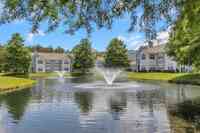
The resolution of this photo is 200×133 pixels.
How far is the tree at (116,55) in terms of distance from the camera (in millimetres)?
113000

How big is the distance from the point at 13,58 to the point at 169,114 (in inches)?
2788

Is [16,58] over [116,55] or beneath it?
beneath

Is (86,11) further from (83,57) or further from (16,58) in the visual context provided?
(83,57)

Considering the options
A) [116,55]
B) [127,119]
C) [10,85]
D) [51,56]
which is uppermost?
[51,56]

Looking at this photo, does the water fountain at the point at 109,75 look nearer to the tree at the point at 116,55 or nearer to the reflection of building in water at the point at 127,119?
the tree at the point at 116,55

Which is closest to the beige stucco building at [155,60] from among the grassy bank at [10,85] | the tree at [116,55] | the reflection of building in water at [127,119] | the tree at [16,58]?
the tree at [116,55]

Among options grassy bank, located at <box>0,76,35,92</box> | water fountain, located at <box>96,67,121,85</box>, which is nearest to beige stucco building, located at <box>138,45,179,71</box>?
water fountain, located at <box>96,67,121,85</box>

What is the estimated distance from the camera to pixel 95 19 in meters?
9.14

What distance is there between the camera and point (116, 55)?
371 feet

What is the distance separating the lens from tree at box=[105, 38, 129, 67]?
11300 centimetres

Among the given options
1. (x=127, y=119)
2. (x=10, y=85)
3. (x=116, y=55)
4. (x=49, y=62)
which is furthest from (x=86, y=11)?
(x=49, y=62)

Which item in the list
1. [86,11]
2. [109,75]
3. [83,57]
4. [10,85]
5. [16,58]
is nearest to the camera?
[86,11]

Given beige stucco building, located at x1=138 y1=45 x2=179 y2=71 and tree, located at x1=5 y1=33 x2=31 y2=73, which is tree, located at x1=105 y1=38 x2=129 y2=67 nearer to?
beige stucco building, located at x1=138 y1=45 x2=179 y2=71

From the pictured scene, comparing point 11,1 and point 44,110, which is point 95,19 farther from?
point 44,110
